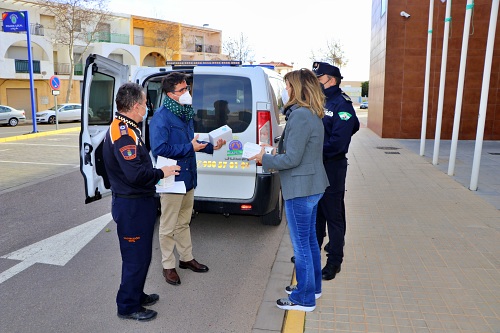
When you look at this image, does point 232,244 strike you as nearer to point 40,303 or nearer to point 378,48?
point 40,303

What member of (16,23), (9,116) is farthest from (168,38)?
(16,23)

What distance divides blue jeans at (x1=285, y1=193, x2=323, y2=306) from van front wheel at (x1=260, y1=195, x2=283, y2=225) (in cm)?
206

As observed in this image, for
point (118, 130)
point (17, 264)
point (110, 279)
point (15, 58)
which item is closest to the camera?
point (118, 130)

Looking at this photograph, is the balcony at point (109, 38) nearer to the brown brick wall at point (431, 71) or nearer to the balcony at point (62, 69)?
the balcony at point (62, 69)

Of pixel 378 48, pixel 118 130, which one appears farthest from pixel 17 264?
pixel 378 48

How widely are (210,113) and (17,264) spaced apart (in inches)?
108

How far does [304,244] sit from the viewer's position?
3430 millimetres

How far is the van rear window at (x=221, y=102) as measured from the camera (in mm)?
4883

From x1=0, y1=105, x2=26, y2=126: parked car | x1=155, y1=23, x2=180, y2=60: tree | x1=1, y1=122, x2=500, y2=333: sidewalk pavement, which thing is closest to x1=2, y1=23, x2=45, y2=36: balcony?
x1=155, y1=23, x2=180, y2=60: tree

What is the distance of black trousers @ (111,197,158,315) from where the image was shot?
3285mm

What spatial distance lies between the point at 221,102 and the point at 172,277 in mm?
2069

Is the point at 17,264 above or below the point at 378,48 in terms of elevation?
below

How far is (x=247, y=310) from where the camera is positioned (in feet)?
12.1

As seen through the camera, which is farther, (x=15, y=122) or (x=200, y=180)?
(x=15, y=122)
